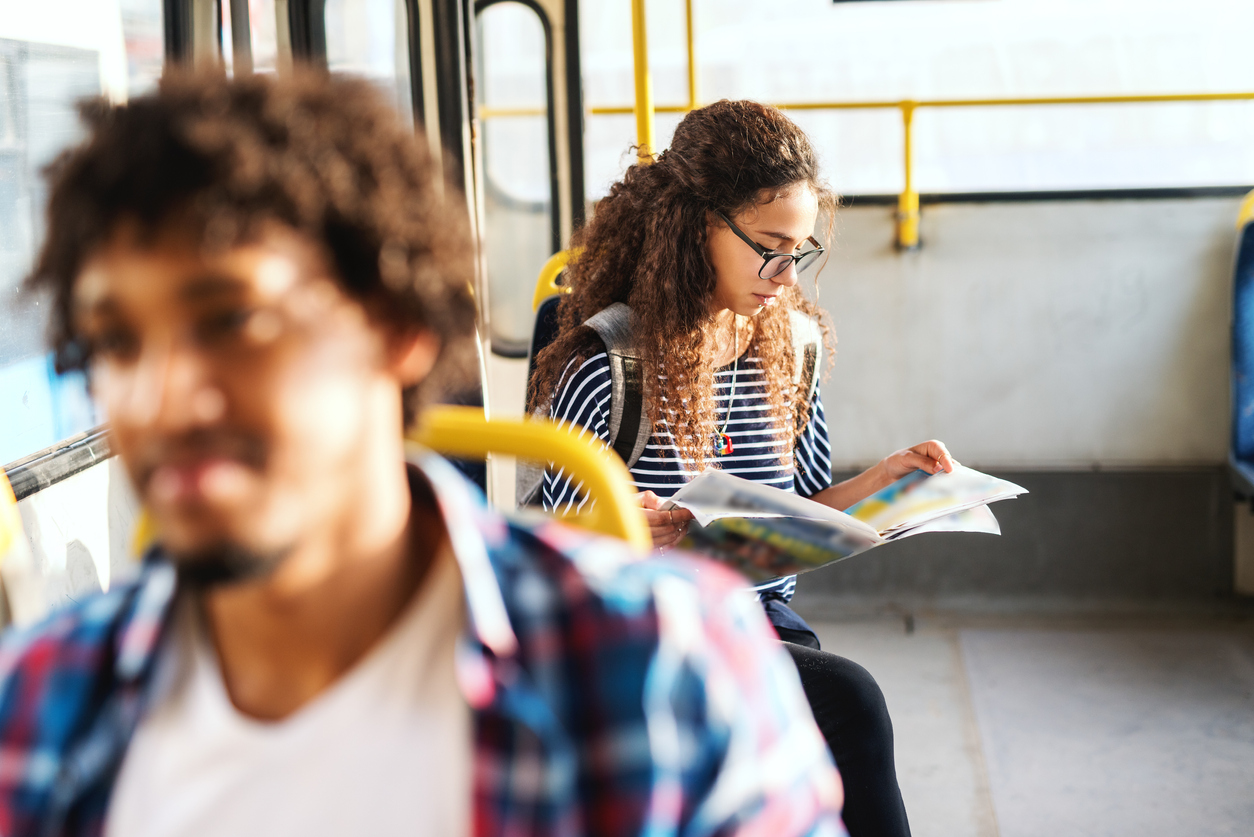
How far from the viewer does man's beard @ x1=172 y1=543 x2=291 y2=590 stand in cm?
61

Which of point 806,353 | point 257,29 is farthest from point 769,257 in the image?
point 257,29

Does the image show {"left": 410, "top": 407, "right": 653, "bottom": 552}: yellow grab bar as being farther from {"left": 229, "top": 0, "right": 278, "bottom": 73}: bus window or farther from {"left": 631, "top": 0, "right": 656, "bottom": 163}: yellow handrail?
{"left": 631, "top": 0, "right": 656, "bottom": 163}: yellow handrail

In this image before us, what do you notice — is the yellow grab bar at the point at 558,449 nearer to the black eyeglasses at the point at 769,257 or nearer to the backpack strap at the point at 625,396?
the backpack strap at the point at 625,396

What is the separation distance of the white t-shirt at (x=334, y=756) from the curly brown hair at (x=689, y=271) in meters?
1.00

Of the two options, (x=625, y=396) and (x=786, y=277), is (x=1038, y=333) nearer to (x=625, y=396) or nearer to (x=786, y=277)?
(x=786, y=277)

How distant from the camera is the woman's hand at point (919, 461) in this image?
1.66 meters

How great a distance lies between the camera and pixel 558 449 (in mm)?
844

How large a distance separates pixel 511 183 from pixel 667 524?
2.00m

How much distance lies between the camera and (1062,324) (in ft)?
11.3

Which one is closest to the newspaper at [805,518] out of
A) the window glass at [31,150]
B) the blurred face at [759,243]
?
the blurred face at [759,243]

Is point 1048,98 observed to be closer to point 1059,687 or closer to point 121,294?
point 1059,687

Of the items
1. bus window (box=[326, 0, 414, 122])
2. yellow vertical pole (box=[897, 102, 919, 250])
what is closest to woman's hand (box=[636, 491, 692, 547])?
bus window (box=[326, 0, 414, 122])

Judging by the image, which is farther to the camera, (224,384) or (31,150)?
(31,150)

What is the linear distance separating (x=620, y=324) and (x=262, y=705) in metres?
1.10
